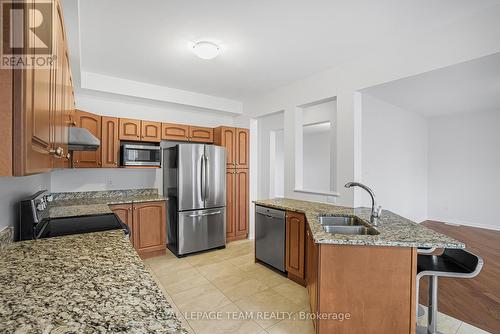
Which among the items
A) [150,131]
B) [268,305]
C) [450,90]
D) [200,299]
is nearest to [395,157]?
[450,90]

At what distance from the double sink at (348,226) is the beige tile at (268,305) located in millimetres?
845

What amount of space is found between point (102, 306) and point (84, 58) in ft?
10.2

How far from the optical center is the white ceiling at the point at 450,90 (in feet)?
7.63

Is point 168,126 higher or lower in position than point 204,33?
lower

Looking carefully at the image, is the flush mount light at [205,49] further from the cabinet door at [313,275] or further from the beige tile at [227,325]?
the beige tile at [227,325]

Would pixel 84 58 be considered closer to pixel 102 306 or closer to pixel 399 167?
pixel 102 306

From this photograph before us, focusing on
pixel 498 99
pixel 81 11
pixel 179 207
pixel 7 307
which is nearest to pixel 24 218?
pixel 7 307

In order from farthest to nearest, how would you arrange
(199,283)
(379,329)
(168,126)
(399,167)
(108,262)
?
(399,167), (168,126), (199,283), (379,329), (108,262)

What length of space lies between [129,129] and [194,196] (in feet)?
4.58

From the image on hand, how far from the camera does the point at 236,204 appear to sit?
4.41m

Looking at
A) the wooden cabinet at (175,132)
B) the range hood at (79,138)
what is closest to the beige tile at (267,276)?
the range hood at (79,138)

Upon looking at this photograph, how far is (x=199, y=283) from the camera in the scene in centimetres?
279

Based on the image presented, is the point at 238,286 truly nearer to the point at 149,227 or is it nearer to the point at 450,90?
the point at 149,227

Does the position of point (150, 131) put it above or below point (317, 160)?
above
